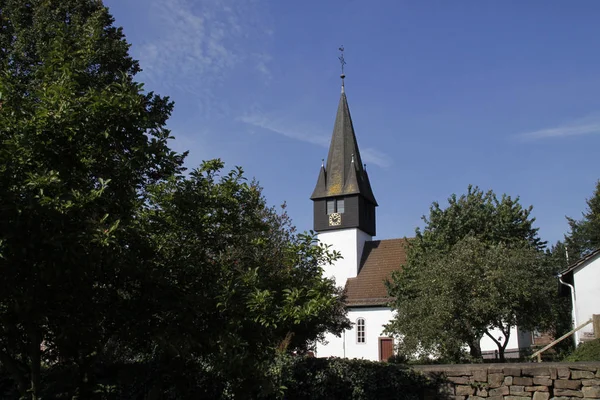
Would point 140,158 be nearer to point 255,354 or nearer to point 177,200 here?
point 177,200

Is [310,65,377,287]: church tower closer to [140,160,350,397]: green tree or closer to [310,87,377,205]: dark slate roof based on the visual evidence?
[310,87,377,205]: dark slate roof

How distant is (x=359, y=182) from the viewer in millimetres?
48062

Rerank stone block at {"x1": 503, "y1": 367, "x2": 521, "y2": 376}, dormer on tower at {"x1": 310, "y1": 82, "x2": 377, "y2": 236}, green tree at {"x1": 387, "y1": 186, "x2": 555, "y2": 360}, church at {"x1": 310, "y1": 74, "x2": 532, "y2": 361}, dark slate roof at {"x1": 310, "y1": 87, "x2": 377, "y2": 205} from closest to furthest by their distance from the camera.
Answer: stone block at {"x1": 503, "y1": 367, "x2": 521, "y2": 376} < green tree at {"x1": 387, "y1": 186, "x2": 555, "y2": 360} < church at {"x1": 310, "y1": 74, "x2": 532, "y2": 361} < dormer on tower at {"x1": 310, "y1": 82, "x2": 377, "y2": 236} < dark slate roof at {"x1": 310, "y1": 87, "x2": 377, "y2": 205}

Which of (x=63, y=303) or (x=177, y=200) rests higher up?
(x=177, y=200)

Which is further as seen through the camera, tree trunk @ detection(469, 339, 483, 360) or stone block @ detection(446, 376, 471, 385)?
tree trunk @ detection(469, 339, 483, 360)

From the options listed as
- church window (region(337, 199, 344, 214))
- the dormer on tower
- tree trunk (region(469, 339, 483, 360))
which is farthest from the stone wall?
church window (region(337, 199, 344, 214))

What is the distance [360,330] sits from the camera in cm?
4325

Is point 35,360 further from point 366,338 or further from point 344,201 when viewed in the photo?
point 344,201

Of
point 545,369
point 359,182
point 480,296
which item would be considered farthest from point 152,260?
point 359,182

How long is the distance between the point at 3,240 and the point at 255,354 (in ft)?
11.6

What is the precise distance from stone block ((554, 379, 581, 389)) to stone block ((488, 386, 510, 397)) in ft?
2.77

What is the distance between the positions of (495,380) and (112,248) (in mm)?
7937

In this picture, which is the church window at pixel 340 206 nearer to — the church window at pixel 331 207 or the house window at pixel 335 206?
the house window at pixel 335 206

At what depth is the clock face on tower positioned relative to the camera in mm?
47688
